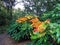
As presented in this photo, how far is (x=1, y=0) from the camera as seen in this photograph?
1108 cm

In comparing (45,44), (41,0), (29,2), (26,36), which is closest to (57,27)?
(45,44)

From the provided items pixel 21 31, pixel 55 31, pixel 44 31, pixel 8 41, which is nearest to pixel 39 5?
pixel 21 31

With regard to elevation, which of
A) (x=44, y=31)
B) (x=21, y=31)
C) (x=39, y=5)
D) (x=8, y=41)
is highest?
(x=39, y=5)

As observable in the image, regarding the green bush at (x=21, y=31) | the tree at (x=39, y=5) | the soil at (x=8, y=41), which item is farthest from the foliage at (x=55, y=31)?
the tree at (x=39, y=5)

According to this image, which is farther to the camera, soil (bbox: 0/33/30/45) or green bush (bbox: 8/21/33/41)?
soil (bbox: 0/33/30/45)

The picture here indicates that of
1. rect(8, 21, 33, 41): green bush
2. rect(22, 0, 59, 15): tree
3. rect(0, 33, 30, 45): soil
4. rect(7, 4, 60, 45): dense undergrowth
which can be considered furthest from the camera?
rect(22, 0, 59, 15): tree

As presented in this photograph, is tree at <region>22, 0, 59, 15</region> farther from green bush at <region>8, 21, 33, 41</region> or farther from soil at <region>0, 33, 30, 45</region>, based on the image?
soil at <region>0, 33, 30, 45</region>

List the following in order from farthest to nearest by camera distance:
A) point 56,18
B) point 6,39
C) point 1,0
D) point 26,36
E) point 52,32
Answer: point 1,0 → point 6,39 → point 26,36 → point 56,18 → point 52,32

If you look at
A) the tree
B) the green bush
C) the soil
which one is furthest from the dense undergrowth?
the tree

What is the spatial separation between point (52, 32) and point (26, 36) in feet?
6.35

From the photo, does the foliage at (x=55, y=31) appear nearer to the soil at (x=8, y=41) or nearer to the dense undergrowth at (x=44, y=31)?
the dense undergrowth at (x=44, y=31)

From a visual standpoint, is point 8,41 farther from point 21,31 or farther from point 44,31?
point 44,31

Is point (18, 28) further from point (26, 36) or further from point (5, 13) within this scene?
point (5, 13)

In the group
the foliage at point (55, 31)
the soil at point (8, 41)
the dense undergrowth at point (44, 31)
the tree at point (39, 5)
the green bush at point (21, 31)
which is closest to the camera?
the foliage at point (55, 31)
